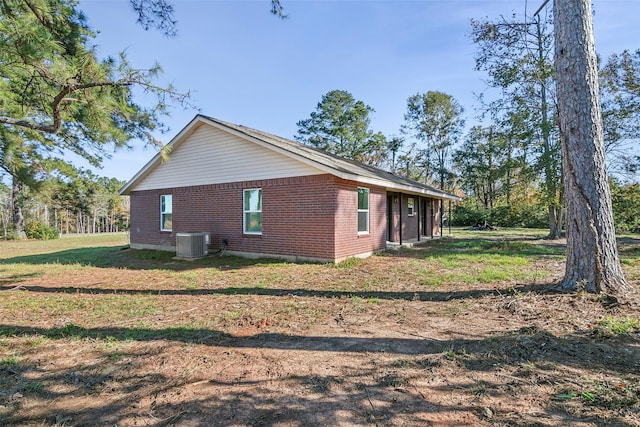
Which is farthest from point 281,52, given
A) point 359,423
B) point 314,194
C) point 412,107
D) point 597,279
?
point 412,107

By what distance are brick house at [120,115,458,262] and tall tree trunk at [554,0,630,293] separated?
5079 mm

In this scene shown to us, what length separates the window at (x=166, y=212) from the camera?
13594 millimetres

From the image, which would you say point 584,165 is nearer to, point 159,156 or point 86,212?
A: point 159,156

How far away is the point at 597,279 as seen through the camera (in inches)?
191

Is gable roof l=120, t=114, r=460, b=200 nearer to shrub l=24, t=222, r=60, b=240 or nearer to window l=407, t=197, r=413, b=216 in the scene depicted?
window l=407, t=197, r=413, b=216

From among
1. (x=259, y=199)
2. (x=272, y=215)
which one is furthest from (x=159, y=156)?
(x=272, y=215)

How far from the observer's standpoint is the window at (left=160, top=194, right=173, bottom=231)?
13.6 m

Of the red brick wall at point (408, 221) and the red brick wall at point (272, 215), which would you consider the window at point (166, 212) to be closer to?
the red brick wall at point (272, 215)

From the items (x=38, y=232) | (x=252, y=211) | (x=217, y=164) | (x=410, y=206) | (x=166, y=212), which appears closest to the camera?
(x=252, y=211)

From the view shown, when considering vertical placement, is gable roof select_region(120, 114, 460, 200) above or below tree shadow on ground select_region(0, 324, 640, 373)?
above

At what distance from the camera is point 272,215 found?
10.4 meters

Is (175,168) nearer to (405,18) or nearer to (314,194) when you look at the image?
(314,194)

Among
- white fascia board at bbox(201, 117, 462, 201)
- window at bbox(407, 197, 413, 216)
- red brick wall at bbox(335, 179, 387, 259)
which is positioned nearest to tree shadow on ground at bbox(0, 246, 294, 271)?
red brick wall at bbox(335, 179, 387, 259)

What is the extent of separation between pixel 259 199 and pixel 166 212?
5529 mm
